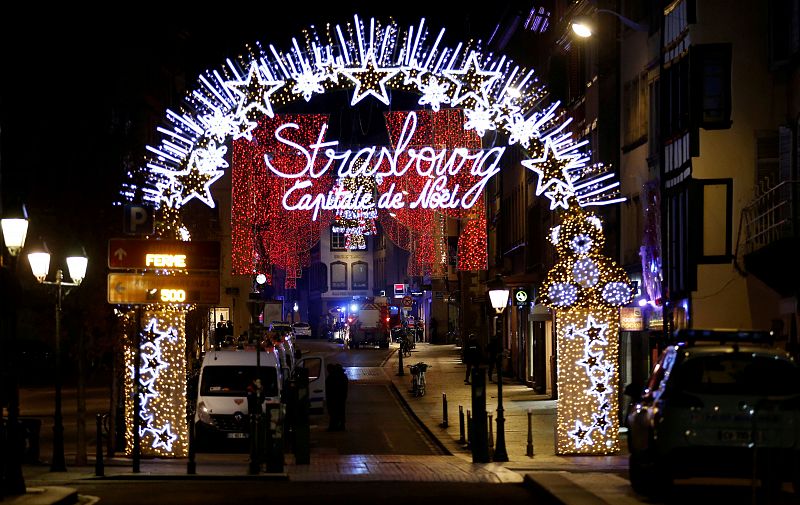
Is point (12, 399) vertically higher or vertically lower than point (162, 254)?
lower

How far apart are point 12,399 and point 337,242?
120812 millimetres

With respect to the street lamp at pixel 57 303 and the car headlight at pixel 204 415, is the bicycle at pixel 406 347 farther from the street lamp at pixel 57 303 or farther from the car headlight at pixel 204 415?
the street lamp at pixel 57 303

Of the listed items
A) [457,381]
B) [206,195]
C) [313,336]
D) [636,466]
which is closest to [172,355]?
[206,195]

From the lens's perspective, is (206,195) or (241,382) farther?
(241,382)

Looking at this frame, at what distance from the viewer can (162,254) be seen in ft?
75.8

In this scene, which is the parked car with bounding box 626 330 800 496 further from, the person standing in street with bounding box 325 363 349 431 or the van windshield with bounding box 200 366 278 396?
the person standing in street with bounding box 325 363 349 431

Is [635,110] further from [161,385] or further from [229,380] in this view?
[161,385]

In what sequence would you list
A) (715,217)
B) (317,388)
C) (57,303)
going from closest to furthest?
1. (57,303)
2. (715,217)
3. (317,388)

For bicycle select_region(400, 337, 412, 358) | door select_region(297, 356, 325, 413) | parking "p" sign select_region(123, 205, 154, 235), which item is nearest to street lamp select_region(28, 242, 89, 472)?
parking "p" sign select_region(123, 205, 154, 235)

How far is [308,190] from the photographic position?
65.5 m

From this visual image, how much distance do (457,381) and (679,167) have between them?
25.1 m

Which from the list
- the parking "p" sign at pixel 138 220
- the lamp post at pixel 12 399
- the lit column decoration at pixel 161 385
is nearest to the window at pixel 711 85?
the parking "p" sign at pixel 138 220

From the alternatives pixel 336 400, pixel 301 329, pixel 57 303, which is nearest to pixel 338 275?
pixel 301 329

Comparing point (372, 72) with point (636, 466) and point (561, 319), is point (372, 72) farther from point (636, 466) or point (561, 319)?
point (636, 466)
